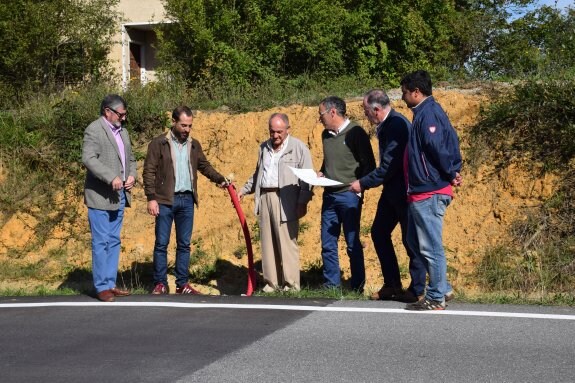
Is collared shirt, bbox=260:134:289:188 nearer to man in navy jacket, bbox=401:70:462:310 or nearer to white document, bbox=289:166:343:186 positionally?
white document, bbox=289:166:343:186

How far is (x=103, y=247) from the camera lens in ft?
31.4

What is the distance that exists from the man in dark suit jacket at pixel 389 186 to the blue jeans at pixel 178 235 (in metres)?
2.25

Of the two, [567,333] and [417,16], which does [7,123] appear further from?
[567,333]

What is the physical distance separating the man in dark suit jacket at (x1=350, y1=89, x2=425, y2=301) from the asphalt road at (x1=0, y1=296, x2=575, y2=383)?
0.42 metres

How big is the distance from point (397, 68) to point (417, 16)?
1.33 m

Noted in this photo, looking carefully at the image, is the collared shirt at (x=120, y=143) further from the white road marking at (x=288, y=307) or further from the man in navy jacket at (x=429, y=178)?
the man in navy jacket at (x=429, y=178)

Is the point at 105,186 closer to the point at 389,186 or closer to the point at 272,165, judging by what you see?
the point at 272,165

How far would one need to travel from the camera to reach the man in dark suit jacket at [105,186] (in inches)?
372

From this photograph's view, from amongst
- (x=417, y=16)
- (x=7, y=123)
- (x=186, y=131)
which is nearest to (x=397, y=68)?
(x=417, y=16)

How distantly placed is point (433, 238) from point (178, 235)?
11.4 feet

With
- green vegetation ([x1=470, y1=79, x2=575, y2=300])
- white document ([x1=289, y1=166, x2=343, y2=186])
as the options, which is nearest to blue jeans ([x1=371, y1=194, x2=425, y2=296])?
white document ([x1=289, y1=166, x2=343, y2=186])

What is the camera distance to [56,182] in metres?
15.4

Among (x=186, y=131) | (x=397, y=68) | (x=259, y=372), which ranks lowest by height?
(x=259, y=372)

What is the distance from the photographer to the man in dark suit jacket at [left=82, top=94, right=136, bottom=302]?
945 cm
